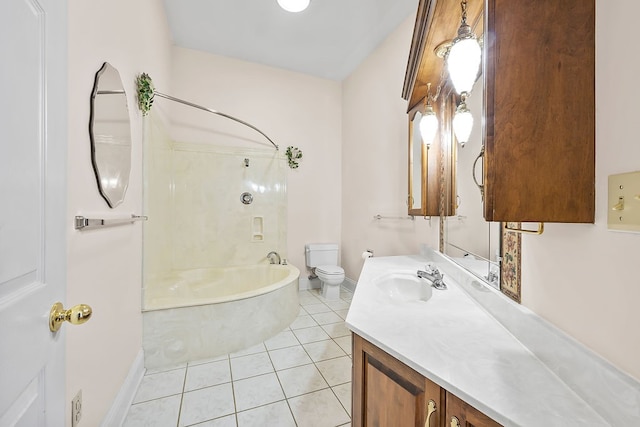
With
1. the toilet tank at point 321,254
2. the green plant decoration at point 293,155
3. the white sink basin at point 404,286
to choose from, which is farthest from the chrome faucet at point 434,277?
the green plant decoration at point 293,155

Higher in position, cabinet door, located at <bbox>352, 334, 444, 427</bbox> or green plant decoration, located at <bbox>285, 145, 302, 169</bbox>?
green plant decoration, located at <bbox>285, 145, 302, 169</bbox>

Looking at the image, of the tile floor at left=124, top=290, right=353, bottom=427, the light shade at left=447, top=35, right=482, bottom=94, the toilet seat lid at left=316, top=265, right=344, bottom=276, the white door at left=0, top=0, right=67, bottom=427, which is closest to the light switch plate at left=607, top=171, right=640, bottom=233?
the light shade at left=447, top=35, right=482, bottom=94

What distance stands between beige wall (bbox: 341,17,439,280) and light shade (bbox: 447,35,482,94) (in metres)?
1.26

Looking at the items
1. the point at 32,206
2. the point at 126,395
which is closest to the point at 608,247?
the point at 32,206

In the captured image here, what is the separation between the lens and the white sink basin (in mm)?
1522

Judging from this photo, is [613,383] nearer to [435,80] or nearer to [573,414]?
[573,414]

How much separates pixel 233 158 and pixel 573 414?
11.0 ft

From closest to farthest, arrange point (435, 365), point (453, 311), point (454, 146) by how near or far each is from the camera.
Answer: point (435, 365) < point (453, 311) < point (454, 146)

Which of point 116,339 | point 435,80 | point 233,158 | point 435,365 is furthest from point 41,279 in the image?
point 233,158

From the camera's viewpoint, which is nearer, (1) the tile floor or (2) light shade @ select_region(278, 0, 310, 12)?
(1) the tile floor

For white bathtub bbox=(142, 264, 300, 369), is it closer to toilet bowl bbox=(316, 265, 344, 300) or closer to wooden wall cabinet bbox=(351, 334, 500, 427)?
toilet bowl bbox=(316, 265, 344, 300)

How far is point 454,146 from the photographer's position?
1741 millimetres

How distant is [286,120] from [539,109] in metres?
3.23

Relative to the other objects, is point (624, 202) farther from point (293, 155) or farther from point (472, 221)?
point (293, 155)
